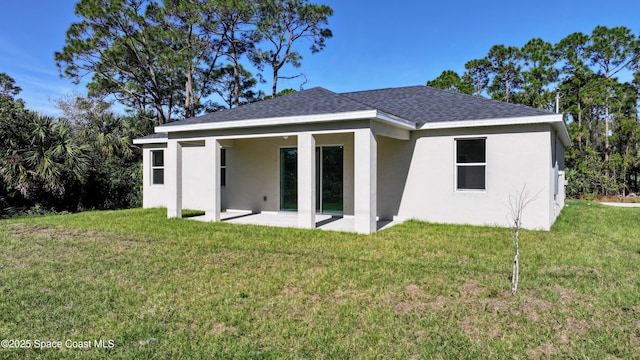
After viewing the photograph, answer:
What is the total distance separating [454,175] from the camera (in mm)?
9938

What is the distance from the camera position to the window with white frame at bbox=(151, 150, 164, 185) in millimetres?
14453

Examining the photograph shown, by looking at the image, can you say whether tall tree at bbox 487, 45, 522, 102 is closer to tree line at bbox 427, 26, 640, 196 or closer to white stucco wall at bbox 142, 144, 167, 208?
tree line at bbox 427, 26, 640, 196

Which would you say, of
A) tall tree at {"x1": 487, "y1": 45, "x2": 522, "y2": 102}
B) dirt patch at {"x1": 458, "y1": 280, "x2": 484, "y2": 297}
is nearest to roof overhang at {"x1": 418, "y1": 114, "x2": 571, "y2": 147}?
dirt patch at {"x1": 458, "y1": 280, "x2": 484, "y2": 297}

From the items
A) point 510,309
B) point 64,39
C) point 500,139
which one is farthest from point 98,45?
point 510,309

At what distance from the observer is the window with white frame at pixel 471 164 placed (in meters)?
9.73

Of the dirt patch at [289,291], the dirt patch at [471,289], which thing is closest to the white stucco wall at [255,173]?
the dirt patch at [289,291]

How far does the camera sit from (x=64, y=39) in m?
21.5

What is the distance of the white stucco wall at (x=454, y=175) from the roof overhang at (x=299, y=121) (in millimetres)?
932

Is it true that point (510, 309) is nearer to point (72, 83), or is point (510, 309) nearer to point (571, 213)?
point (571, 213)

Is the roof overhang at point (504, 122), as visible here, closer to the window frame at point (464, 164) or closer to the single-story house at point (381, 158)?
the single-story house at point (381, 158)

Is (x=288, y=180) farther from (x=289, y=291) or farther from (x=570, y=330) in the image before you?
(x=570, y=330)

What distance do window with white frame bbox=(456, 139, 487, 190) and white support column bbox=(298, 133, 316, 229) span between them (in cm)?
401

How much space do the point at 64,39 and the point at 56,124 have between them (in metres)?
10.9

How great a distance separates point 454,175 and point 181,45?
64.9ft
